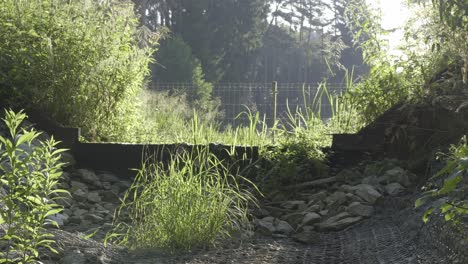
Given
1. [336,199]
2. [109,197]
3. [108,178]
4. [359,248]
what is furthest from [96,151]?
[359,248]

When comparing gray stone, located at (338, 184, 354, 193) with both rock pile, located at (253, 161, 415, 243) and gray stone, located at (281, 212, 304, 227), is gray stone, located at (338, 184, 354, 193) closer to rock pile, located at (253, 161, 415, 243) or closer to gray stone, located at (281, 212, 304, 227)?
rock pile, located at (253, 161, 415, 243)

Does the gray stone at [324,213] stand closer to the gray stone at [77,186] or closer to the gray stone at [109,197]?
the gray stone at [109,197]

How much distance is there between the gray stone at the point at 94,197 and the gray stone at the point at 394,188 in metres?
2.44

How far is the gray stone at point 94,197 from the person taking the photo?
5.67 m

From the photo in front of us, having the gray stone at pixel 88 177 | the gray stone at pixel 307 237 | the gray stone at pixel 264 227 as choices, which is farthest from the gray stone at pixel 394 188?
the gray stone at pixel 88 177

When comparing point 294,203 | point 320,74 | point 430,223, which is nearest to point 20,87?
point 294,203

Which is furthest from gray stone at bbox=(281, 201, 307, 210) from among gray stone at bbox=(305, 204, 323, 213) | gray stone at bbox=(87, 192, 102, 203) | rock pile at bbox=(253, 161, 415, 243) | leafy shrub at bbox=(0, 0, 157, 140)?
leafy shrub at bbox=(0, 0, 157, 140)

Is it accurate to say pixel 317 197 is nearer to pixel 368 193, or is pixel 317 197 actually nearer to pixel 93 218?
pixel 368 193

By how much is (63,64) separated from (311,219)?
3.19 meters

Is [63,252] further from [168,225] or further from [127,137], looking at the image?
[127,137]

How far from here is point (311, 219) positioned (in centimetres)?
482

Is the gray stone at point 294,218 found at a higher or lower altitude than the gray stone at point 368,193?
lower

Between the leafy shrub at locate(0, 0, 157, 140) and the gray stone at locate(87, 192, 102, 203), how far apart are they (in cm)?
117

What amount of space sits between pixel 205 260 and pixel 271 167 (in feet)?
7.93
